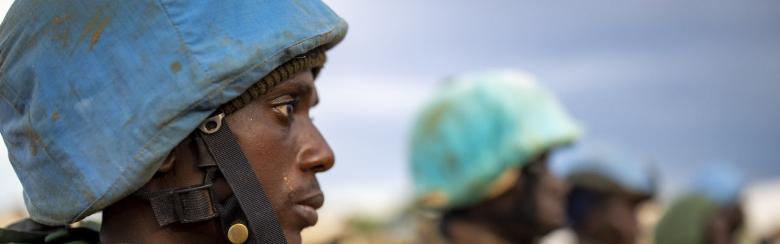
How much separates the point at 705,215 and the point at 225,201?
6735mm

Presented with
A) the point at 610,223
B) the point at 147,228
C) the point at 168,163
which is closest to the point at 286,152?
the point at 168,163

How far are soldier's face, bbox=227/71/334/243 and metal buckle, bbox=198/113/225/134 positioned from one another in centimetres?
5

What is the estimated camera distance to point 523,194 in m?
6.16

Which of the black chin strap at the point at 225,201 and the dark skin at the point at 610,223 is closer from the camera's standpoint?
the black chin strap at the point at 225,201

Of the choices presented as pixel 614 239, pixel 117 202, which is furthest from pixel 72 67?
pixel 614 239

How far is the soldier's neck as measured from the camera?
120 inches

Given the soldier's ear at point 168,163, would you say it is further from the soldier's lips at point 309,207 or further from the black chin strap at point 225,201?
the soldier's lips at point 309,207

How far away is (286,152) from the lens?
3133 mm

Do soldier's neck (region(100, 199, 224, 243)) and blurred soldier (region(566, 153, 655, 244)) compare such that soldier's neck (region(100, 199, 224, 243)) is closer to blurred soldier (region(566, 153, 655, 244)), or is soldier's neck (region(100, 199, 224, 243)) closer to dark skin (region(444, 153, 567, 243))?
dark skin (region(444, 153, 567, 243))

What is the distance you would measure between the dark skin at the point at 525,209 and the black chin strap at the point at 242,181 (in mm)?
3219

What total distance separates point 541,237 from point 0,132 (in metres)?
3.68

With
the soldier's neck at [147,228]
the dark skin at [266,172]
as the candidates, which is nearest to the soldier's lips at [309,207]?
the dark skin at [266,172]

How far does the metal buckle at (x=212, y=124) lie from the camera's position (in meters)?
2.99

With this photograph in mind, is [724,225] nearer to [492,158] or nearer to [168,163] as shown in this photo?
[492,158]
